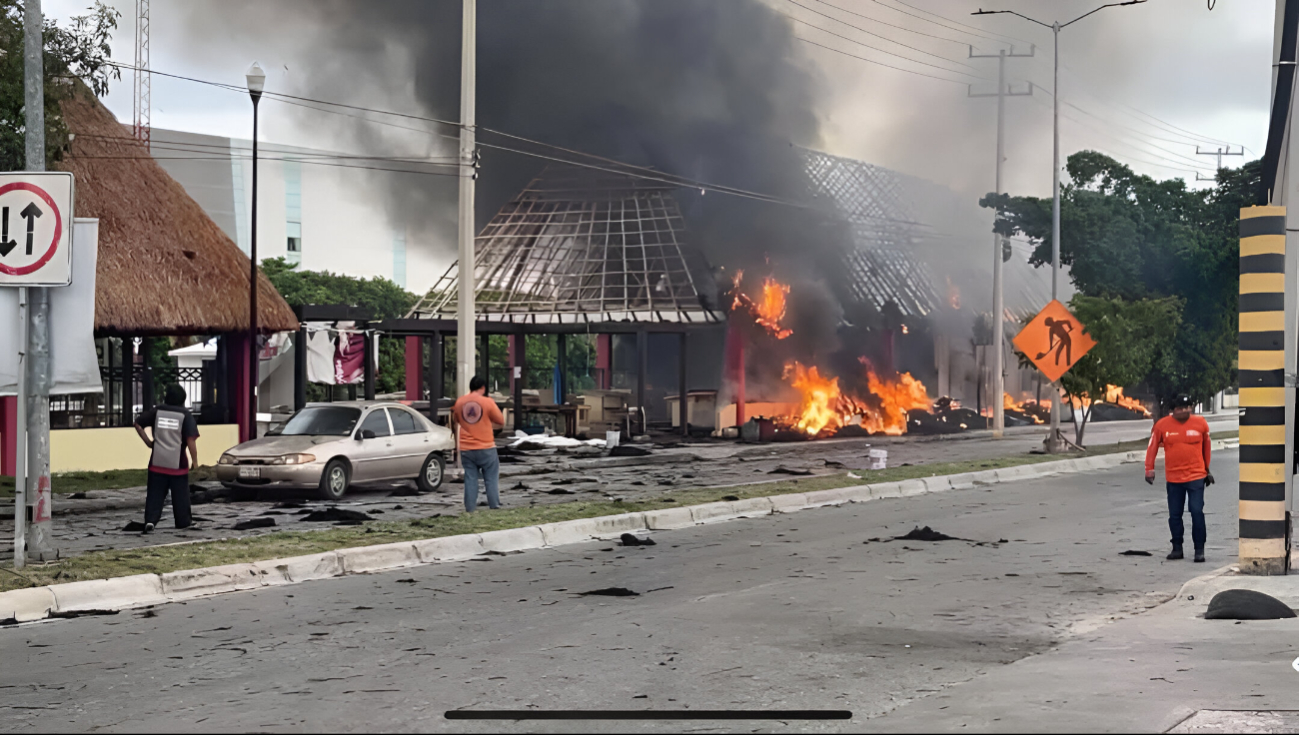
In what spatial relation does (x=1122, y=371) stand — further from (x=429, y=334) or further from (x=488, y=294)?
(x=488, y=294)

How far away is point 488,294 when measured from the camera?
140ft

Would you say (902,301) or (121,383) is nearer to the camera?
→ (121,383)

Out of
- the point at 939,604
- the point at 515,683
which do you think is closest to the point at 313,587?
the point at 515,683

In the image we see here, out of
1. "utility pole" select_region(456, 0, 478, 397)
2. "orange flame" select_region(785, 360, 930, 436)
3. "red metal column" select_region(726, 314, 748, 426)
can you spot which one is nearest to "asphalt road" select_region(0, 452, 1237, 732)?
"utility pole" select_region(456, 0, 478, 397)

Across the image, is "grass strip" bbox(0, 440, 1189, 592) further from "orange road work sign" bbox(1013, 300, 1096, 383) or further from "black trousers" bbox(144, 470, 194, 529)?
"orange road work sign" bbox(1013, 300, 1096, 383)

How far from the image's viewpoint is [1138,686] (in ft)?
21.7

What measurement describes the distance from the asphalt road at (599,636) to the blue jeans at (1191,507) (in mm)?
304

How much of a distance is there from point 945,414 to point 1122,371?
50.1ft

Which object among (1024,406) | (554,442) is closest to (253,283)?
(554,442)

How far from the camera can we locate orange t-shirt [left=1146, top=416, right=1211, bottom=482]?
40.1 feet

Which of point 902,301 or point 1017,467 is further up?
point 902,301

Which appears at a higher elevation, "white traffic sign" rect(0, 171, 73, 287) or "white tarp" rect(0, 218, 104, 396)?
"white traffic sign" rect(0, 171, 73, 287)

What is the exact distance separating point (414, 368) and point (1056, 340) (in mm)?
20883

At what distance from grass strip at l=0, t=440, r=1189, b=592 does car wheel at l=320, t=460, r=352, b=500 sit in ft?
12.1
